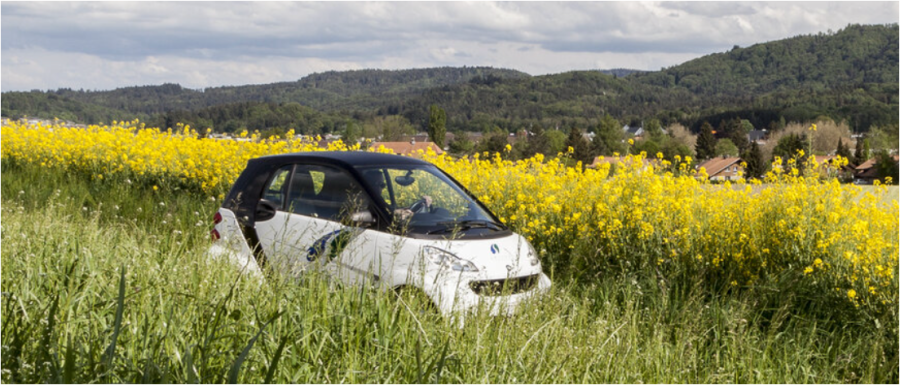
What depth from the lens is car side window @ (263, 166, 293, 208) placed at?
5.87m

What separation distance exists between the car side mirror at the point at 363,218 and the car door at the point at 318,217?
A: 0.04 m

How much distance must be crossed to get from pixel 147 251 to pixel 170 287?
0.94 metres

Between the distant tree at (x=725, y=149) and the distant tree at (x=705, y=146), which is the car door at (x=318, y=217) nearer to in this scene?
the distant tree at (x=705, y=146)

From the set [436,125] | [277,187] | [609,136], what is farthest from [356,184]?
[609,136]

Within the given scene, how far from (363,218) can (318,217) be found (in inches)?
23.7

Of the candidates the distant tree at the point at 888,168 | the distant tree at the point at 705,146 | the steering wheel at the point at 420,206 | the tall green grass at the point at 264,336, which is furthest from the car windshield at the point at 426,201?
the distant tree at the point at 705,146

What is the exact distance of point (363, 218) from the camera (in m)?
5.01

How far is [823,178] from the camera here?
265 inches

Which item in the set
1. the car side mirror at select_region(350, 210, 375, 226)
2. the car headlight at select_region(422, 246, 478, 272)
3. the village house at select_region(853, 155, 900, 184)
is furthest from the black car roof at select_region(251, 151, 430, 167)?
the village house at select_region(853, 155, 900, 184)

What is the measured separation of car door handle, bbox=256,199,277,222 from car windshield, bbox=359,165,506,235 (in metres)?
0.83

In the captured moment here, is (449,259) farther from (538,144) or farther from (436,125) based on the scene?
(436,125)

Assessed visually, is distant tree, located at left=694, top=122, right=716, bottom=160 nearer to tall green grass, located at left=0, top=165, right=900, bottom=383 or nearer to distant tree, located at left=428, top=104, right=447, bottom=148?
distant tree, located at left=428, top=104, right=447, bottom=148

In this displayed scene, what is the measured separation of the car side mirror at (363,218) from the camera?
4.91 meters

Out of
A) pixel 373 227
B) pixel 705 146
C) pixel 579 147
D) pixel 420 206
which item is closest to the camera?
pixel 373 227
